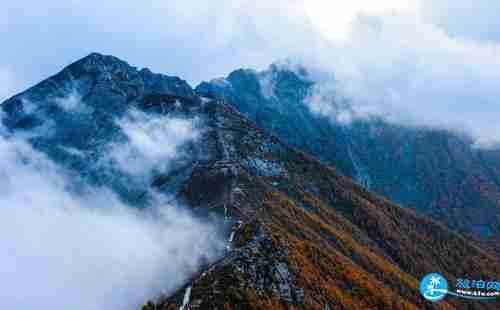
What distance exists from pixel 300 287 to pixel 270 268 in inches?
542

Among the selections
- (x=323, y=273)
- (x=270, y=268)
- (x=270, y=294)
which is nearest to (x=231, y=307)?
(x=270, y=294)

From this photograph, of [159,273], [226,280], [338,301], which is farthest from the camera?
[159,273]

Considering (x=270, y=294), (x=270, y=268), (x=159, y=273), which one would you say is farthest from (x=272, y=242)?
(x=159, y=273)

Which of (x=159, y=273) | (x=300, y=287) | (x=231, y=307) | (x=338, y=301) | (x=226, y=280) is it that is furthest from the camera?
(x=159, y=273)

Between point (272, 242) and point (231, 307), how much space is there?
1704 inches

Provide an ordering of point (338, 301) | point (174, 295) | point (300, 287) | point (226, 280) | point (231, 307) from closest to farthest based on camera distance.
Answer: point (231, 307), point (226, 280), point (174, 295), point (300, 287), point (338, 301)

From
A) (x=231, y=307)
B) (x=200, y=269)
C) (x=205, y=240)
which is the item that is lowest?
(x=231, y=307)

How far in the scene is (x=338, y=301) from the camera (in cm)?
18200

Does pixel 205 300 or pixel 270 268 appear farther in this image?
pixel 270 268

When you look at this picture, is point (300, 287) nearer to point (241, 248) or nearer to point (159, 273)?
point (241, 248)

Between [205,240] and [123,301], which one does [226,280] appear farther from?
[123,301]

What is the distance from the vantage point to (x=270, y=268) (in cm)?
16075

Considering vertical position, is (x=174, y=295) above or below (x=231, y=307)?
above

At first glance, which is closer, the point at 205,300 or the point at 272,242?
the point at 205,300
